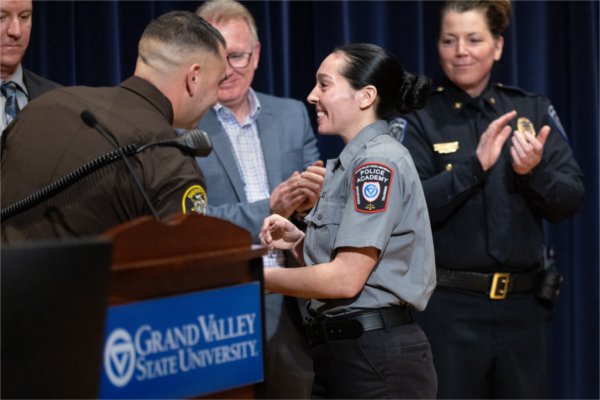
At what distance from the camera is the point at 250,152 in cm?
275

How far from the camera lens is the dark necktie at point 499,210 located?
8.95ft

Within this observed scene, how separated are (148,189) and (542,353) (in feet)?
5.37

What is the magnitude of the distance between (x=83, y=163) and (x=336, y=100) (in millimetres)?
659

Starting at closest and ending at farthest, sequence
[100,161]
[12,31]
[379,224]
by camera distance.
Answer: [100,161], [379,224], [12,31]

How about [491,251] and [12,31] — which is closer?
[12,31]

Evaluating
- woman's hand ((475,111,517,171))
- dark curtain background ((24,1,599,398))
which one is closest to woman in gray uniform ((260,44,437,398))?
woman's hand ((475,111,517,171))

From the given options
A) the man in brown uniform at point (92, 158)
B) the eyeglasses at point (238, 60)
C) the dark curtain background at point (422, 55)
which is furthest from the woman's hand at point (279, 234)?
the dark curtain background at point (422, 55)

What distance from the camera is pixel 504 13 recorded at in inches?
115

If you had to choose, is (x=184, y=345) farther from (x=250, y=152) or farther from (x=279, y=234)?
(x=250, y=152)

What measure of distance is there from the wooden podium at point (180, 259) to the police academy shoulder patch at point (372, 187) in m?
0.57

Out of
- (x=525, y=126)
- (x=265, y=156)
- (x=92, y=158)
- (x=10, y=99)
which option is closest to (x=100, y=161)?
(x=92, y=158)

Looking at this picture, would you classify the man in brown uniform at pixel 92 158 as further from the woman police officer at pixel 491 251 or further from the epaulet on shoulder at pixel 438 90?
the epaulet on shoulder at pixel 438 90

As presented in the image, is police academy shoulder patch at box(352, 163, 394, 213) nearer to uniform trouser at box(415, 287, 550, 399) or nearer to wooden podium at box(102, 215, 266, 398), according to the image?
wooden podium at box(102, 215, 266, 398)

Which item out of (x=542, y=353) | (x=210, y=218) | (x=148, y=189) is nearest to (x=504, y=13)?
(x=542, y=353)
